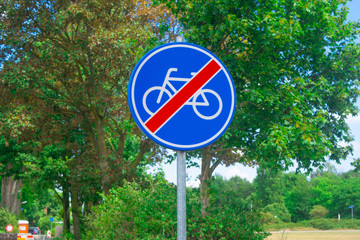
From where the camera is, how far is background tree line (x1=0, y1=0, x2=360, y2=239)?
10.5 m

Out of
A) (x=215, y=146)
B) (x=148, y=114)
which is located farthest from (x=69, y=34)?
(x=148, y=114)

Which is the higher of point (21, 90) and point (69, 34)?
point (69, 34)

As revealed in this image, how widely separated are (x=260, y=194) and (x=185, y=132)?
3374 inches

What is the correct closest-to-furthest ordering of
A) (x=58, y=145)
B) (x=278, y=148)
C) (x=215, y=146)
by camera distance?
(x=278, y=148) → (x=215, y=146) → (x=58, y=145)

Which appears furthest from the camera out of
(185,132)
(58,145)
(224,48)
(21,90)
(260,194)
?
(260,194)

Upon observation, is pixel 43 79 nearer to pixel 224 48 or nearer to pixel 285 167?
pixel 224 48

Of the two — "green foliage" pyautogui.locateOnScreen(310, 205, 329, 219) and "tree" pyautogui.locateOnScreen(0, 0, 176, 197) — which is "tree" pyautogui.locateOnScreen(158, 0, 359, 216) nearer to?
"tree" pyautogui.locateOnScreen(0, 0, 176, 197)

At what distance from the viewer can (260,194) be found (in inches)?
3366

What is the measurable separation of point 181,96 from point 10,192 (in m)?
40.3

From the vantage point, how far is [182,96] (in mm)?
2756

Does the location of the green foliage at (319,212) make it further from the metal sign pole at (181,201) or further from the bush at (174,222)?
the metal sign pole at (181,201)

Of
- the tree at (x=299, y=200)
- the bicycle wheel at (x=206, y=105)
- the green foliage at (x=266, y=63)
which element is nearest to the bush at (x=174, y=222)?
the green foliage at (x=266, y=63)

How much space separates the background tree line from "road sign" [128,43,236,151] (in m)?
4.57

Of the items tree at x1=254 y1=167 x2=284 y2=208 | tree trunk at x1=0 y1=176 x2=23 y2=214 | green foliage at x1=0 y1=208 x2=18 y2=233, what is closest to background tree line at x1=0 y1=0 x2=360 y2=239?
green foliage at x1=0 y1=208 x2=18 y2=233
